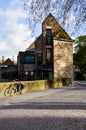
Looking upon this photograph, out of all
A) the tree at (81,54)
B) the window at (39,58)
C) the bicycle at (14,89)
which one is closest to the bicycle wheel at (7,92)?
the bicycle at (14,89)

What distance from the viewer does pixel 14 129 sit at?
12516 mm

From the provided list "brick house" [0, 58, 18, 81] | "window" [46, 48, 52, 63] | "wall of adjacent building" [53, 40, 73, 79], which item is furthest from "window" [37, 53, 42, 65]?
"brick house" [0, 58, 18, 81]

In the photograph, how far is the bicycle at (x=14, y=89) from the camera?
1262 inches

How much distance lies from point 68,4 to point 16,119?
5.07 meters

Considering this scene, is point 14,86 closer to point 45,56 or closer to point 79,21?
point 79,21

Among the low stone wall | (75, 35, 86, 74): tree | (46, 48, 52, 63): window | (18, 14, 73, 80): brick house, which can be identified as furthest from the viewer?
(75, 35, 86, 74): tree

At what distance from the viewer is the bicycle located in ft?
105

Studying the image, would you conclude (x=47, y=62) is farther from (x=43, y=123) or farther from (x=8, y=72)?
(x=43, y=123)

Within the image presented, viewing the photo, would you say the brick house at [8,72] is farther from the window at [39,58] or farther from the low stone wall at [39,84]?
the low stone wall at [39,84]

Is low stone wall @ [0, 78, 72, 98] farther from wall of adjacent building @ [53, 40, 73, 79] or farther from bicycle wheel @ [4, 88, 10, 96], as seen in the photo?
wall of adjacent building @ [53, 40, 73, 79]

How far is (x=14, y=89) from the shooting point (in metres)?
33.5

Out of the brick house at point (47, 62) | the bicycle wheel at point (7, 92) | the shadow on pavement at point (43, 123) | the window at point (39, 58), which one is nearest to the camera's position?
the shadow on pavement at point (43, 123)

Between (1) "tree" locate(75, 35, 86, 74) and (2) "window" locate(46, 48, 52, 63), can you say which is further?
(1) "tree" locate(75, 35, 86, 74)

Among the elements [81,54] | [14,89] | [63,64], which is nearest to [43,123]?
[14,89]
